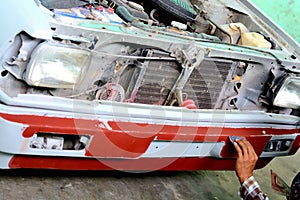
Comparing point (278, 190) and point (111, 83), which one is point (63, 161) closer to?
point (111, 83)

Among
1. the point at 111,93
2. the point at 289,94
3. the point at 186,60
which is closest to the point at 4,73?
the point at 111,93

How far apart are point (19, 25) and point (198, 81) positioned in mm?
1160

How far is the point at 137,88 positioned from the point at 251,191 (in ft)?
2.79

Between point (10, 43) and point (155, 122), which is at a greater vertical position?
point (10, 43)

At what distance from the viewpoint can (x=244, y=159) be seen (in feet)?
8.67

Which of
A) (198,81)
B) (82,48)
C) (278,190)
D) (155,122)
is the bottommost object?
(278,190)

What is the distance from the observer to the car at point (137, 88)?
2.08 m

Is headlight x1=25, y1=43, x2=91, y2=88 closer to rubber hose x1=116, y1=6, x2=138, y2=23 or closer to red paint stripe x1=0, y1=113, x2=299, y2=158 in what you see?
red paint stripe x1=0, y1=113, x2=299, y2=158

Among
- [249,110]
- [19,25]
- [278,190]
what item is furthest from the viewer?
[249,110]

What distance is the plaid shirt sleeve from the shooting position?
2.44 metres

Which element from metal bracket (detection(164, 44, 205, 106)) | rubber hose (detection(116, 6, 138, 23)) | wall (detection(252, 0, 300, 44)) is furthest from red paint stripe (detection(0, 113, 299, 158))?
wall (detection(252, 0, 300, 44))

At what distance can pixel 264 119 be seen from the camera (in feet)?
9.37

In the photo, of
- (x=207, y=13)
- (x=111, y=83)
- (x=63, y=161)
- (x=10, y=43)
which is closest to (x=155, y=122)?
(x=111, y=83)

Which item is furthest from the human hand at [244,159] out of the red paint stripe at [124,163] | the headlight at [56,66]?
the headlight at [56,66]
